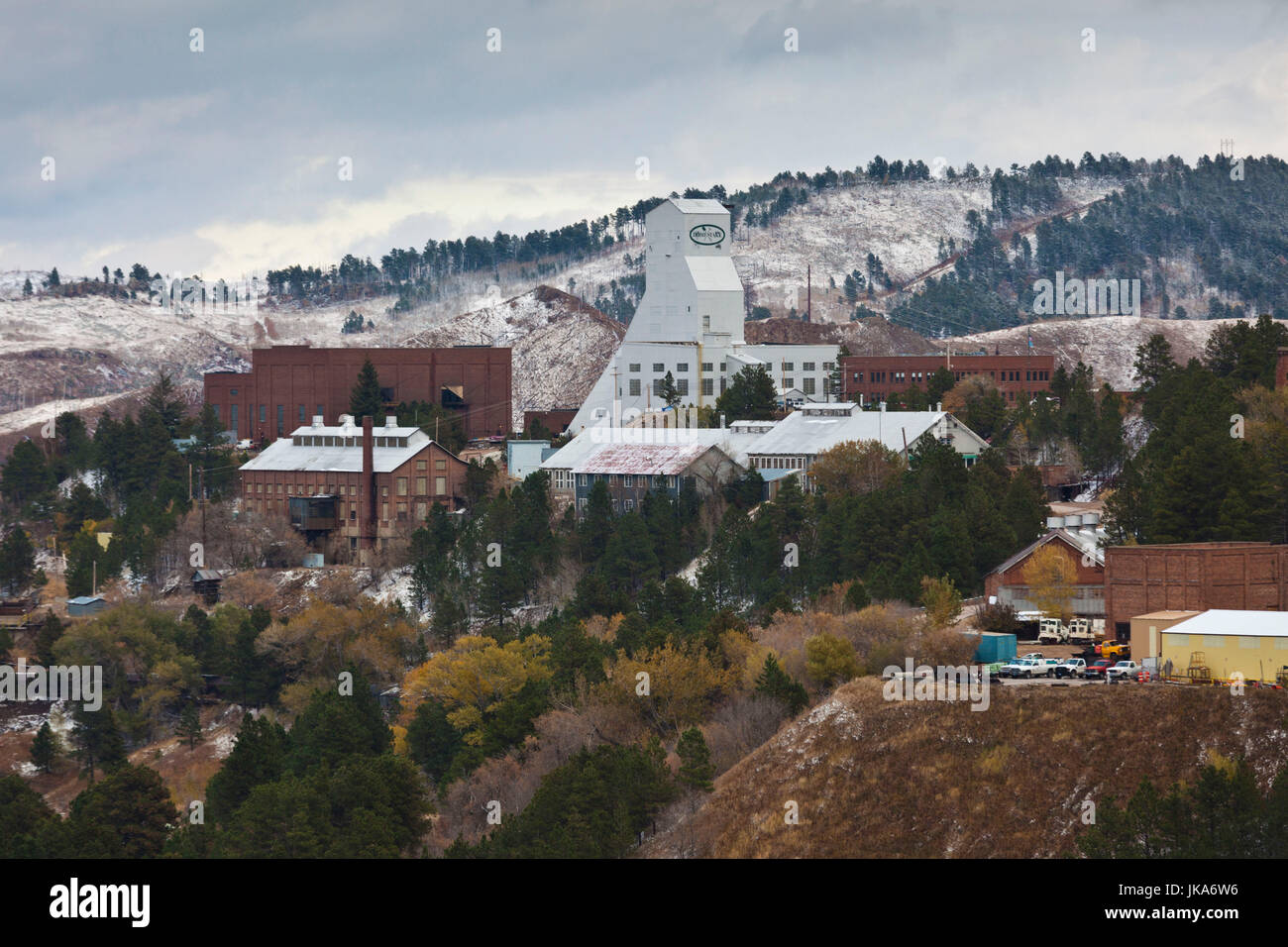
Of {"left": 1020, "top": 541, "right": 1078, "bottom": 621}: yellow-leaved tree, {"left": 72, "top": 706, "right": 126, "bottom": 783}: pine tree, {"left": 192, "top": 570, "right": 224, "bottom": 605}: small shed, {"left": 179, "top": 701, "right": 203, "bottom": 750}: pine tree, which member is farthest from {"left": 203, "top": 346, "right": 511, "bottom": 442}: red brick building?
{"left": 1020, "top": 541, "right": 1078, "bottom": 621}: yellow-leaved tree

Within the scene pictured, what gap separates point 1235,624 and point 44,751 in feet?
181

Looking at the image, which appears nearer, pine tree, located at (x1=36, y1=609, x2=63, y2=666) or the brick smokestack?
pine tree, located at (x1=36, y1=609, x2=63, y2=666)

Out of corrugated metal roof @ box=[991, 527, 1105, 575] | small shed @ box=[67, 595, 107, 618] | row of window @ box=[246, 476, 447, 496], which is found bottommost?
small shed @ box=[67, 595, 107, 618]

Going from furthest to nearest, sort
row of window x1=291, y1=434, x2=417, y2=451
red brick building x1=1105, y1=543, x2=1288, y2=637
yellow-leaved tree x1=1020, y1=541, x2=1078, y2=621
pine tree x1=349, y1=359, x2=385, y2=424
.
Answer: pine tree x1=349, y1=359, x2=385, y2=424
row of window x1=291, y1=434, x2=417, y2=451
yellow-leaved tree x1=1020, y1=541, x2=1078, y2=621
red brick building x1=1105, y1=543, x2=1288, y2=637

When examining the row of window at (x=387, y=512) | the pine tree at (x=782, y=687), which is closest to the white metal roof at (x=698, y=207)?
A: the row of window at (x=387, y=512)

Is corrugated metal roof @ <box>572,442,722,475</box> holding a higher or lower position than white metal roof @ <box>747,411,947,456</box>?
lower

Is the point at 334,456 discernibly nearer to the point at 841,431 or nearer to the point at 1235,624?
the point at 841,431

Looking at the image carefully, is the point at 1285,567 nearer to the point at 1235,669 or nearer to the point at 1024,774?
the point at 1235,669

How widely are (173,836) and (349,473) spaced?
5410 cm

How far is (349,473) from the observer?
120062 millimetres

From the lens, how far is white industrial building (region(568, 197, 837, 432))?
139375 mm

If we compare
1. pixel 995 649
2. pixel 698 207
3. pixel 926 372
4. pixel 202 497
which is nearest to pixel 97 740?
pixel 202 497

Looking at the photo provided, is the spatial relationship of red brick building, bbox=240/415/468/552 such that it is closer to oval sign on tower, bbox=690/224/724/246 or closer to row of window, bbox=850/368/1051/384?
oval sign on tower, bbox=690/224/724/246

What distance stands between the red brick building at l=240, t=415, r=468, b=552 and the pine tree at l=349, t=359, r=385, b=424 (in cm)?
1975
